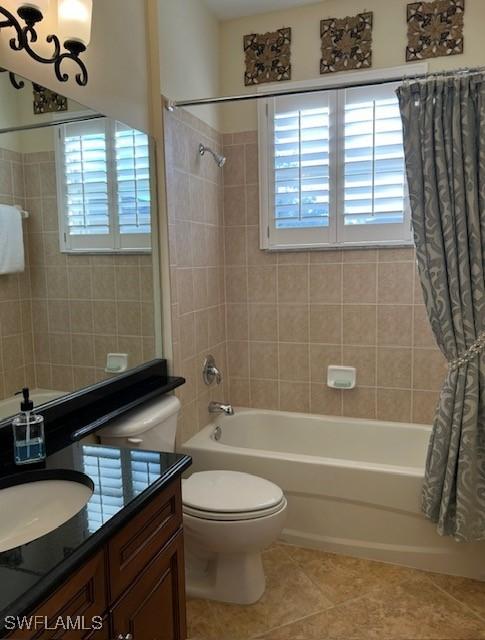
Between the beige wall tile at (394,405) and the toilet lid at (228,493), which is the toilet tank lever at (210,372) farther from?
the beige wall tile at (394,405)

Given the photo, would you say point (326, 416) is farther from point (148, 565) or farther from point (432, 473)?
point (148, 565)

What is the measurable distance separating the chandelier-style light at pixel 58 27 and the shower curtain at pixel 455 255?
131 cm

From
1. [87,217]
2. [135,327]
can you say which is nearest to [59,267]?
[87,217]

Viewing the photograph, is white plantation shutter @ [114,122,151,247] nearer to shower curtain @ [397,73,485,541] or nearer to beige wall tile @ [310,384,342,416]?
shower curtain @ [397,73,485,541]

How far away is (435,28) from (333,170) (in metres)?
0.86

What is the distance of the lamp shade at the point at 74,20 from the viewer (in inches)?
61.4

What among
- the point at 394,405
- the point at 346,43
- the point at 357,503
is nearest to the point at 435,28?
the point at 346,43

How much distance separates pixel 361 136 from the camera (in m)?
2.73

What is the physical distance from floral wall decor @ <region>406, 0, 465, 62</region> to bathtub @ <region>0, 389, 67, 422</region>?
8.02ft

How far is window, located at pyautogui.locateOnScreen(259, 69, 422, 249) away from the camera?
2695 millimetres

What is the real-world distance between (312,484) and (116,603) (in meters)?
1.39

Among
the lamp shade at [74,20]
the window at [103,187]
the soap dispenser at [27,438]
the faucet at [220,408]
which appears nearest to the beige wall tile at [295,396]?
the faucet at [220,408]

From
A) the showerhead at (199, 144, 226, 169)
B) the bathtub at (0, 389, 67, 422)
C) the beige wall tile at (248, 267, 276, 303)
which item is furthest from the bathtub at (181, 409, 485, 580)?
the showerhead at (199, 144, 226, 169)

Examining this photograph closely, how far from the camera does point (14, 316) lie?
1.59m
